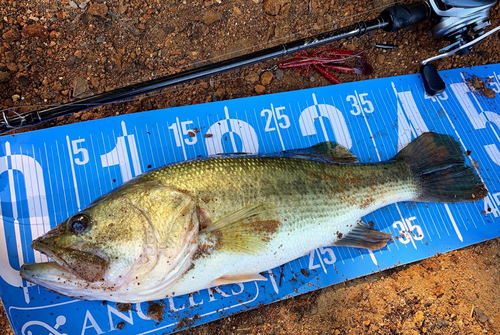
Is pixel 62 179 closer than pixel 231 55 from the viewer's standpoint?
Yes

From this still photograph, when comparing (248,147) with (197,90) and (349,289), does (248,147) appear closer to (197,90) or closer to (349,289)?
(197,90)

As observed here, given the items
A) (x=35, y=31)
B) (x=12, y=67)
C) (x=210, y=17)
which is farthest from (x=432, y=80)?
(x=12, y=67)

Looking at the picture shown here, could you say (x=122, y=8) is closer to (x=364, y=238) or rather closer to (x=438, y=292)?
(x=364, y=238)

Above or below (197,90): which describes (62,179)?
below

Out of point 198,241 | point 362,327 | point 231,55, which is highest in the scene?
point 231,55

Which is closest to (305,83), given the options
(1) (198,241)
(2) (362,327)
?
(1) (198,241)

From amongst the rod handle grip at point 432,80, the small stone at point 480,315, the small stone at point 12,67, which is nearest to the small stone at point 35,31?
the small stone at point 12,67
